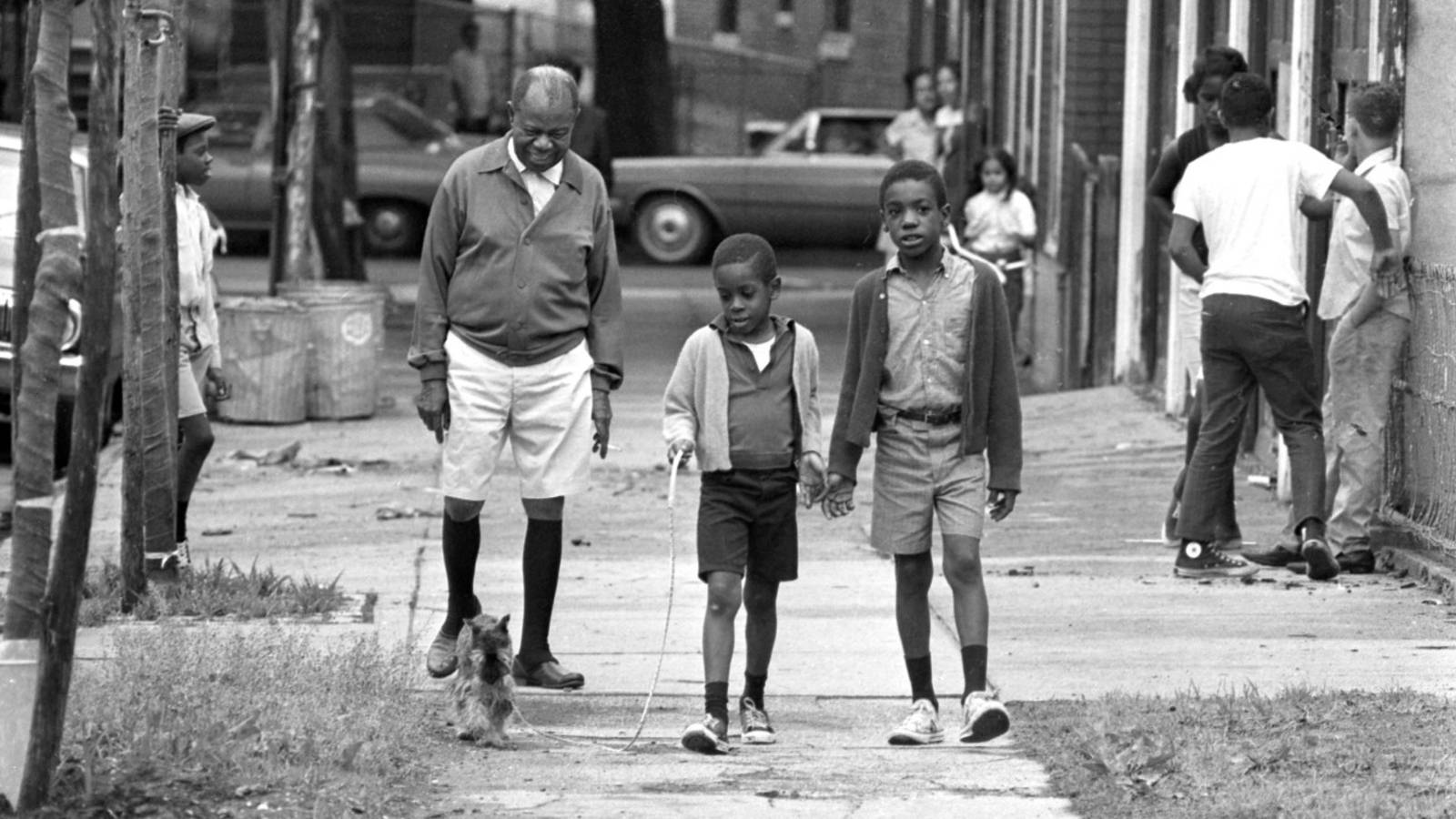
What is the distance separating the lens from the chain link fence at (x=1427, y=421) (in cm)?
874

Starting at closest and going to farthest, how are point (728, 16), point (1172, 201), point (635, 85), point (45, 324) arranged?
point (45, 324) → point (1172, 201) → point (635, 85) → point (728, 16)

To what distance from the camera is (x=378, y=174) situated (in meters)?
27.4

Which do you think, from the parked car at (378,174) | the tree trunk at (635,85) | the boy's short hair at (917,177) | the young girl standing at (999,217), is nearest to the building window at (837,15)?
the tree trunk at (635,85)

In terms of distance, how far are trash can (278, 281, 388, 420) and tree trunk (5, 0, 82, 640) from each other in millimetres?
9083

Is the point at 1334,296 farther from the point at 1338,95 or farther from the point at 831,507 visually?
the point at 831,507

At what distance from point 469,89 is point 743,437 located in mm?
24858

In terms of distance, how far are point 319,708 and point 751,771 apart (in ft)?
3.57

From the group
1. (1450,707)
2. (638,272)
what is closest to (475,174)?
(1450,707)

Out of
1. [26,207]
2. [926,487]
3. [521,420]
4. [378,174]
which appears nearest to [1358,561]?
[926,487]

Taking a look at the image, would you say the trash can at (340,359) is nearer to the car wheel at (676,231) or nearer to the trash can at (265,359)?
the trash can at (265,359)

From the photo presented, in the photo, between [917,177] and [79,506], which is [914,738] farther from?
[79,506]

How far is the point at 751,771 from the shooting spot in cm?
602

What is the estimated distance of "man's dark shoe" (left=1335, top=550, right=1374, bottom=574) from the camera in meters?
9.09

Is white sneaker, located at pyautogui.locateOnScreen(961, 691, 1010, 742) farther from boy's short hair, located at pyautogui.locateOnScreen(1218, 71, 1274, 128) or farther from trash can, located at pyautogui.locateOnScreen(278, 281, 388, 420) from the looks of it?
trash can, located at pyautogui.locateOnScreen(278, 281, 388, 420)
